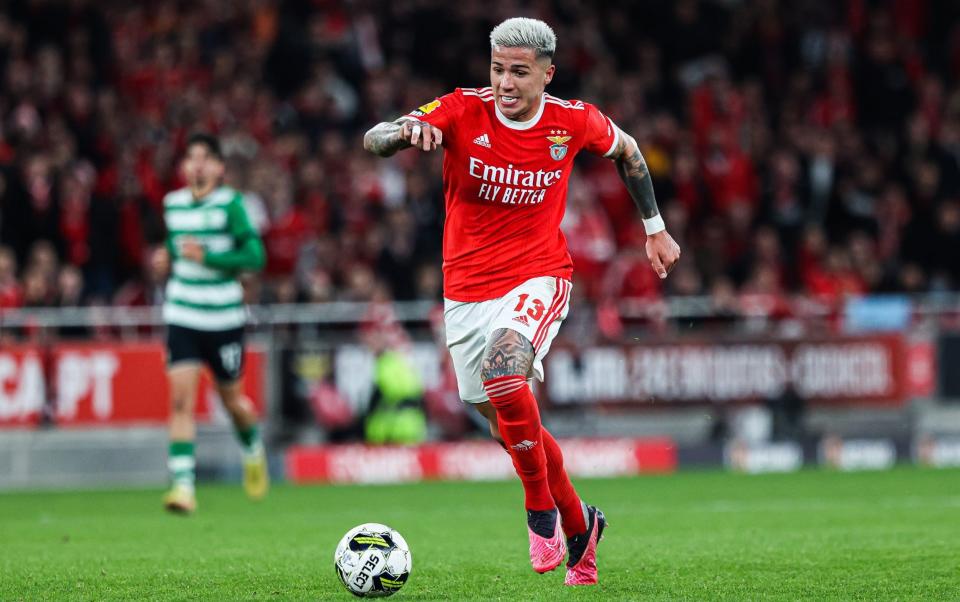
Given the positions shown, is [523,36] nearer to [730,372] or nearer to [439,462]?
[439,462]

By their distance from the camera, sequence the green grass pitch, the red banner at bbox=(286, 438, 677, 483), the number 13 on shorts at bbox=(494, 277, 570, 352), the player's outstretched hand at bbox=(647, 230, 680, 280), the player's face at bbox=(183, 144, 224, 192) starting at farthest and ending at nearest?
the red banner at bbox=(286, 438, 677, 483) < the player's face at bbox=(183, 144, 224, 192) < the player's outstretched hand at bbox=(647, 230, 680, 280) < the number 13 on shorts at bbox=(494, 277, 570, 352) < the green grass pitch

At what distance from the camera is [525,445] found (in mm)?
6535

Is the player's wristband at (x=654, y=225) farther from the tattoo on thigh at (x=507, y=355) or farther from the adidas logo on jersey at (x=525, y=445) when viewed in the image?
the adidas logo on jersey at (x=525, y=445)

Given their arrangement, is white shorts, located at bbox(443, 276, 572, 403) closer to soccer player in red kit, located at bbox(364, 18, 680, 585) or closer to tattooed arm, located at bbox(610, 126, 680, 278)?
soccer player in red kit, located at bbox(364, 18, 680, 585)

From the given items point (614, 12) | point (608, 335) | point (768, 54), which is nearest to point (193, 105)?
point (608, 335)

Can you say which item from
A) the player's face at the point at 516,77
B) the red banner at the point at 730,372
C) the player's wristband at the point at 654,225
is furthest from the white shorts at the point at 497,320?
the red banner at the point at 730,372

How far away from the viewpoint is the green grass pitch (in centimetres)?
643

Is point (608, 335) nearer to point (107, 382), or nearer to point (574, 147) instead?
point (107, 382)

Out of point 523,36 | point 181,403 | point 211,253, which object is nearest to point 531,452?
point 523,36

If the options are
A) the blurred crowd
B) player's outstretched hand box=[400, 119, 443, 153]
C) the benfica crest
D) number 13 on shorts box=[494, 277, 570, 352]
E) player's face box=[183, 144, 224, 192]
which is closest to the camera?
player's outstretched hand box=[400, 119, 443, 153]

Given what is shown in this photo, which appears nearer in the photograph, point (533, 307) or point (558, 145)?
point (533, 307)

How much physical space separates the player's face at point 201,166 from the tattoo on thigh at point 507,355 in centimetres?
504

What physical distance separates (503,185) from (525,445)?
115cm

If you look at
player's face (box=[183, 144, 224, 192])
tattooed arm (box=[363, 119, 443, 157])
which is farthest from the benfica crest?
player's face (box=[183, 144, 224, 192])
